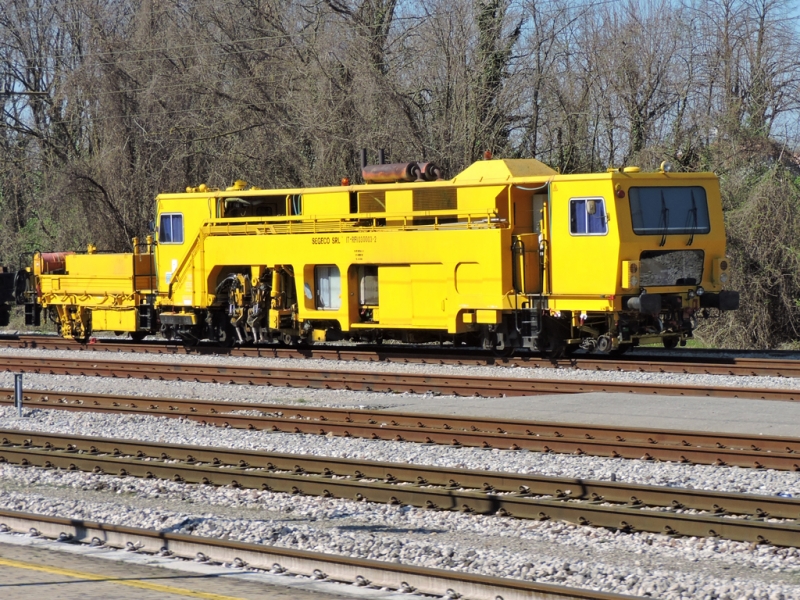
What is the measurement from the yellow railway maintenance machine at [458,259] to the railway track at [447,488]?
8.83m

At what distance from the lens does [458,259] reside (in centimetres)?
2019

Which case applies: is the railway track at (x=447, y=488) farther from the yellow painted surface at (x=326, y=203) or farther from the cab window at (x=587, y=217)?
the yellow painted surface at (x=326, y=203)

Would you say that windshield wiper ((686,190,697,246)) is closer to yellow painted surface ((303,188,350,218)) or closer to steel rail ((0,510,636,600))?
yellow painted surface ((303,188,350,218))

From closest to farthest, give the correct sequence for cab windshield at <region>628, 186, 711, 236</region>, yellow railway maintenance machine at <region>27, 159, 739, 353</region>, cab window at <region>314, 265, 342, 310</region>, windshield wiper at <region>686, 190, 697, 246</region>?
1. cab windshield at <region>628, 186, 711, 236</region>
2. yellow railway maintenance machine at <region>27, 159, 739, 353</region>
3. windshield wiper at <region>686, 190, 697, 246</region>
4. cab window at <region>314, 265, 342, 310</region>

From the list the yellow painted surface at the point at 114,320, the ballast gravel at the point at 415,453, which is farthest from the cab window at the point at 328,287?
the ballast gravel at the point at 415,453

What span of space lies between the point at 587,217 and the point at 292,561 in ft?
40.0

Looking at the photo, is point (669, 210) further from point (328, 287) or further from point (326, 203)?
point (328, 287)

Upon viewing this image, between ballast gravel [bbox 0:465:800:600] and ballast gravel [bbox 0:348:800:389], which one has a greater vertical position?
ballast gravel [bbox 0:348:800:389]

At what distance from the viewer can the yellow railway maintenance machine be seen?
62.7 ft

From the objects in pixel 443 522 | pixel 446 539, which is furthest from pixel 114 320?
pixel 446 539

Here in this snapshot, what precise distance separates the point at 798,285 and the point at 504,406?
12.2 meters

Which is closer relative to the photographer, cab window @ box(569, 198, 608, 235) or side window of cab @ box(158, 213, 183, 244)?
cab window @ box(569, 198, 608, 235)

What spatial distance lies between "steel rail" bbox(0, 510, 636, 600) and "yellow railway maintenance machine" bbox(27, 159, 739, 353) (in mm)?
11569

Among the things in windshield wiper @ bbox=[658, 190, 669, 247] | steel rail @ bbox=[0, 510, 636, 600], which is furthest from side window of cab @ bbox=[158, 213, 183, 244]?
steel rail @ bbox=[0, 510, 636, 600]
